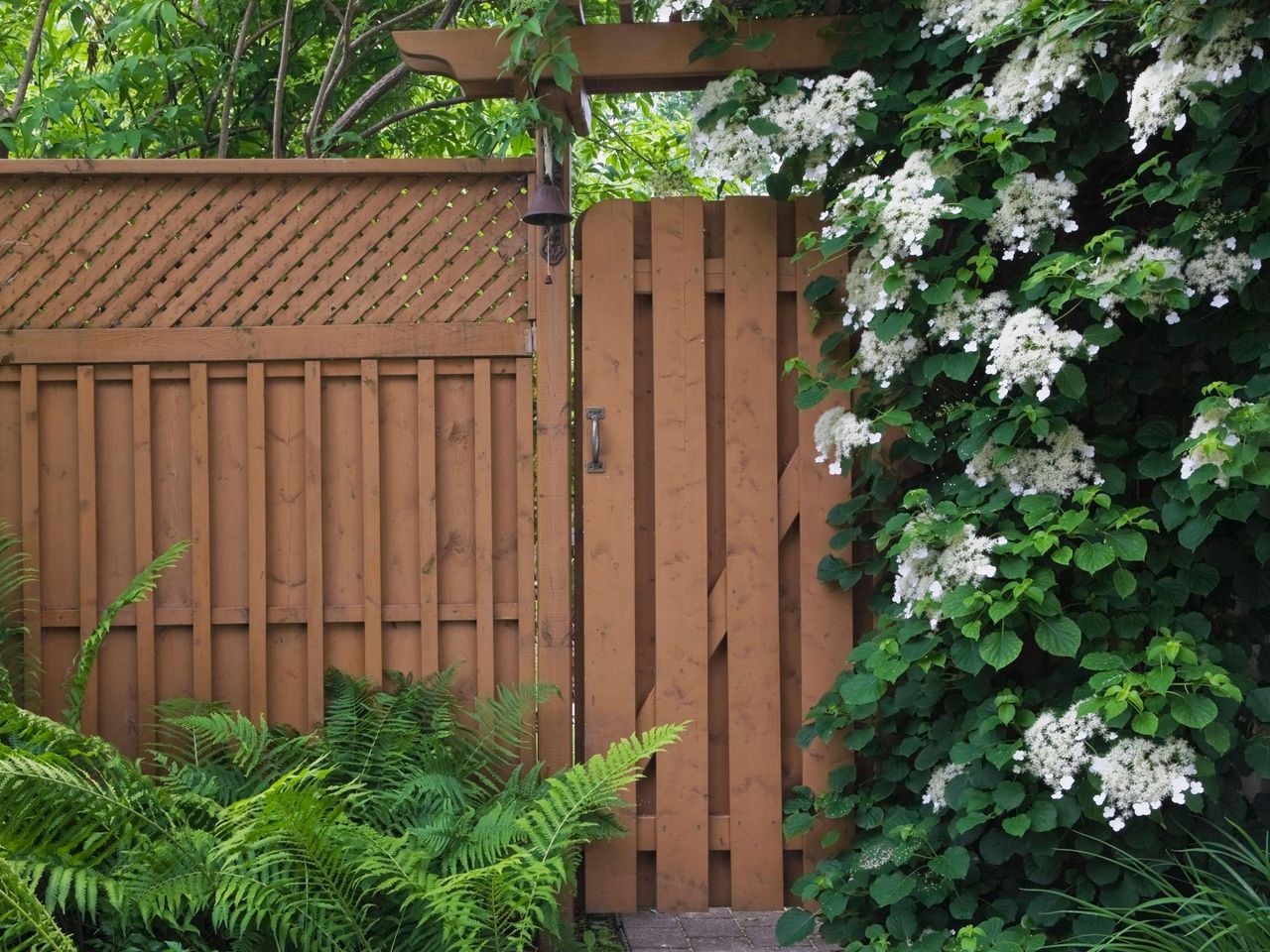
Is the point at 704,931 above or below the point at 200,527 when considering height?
below

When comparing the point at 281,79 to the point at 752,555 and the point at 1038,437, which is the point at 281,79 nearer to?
the point at 752,555

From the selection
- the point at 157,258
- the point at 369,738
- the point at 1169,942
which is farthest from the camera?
the point at 157,258

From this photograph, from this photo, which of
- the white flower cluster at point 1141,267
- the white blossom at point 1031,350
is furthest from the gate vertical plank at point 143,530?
the white flower cluster at point 1141,267

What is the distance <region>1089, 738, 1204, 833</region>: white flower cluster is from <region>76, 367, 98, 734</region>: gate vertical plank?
285 cm

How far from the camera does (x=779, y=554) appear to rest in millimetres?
3547

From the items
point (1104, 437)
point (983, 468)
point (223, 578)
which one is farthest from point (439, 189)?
point (1104, 437)

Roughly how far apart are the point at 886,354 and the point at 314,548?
5.90 feet

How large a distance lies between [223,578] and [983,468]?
89.3 inches

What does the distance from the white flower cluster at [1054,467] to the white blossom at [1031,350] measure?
0.18 m

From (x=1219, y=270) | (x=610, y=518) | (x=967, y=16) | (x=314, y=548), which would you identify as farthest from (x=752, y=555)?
(x=967, y=16)

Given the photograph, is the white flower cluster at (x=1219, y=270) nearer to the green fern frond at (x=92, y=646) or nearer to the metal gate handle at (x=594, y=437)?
the metal gate handle at (x=594, y=437)

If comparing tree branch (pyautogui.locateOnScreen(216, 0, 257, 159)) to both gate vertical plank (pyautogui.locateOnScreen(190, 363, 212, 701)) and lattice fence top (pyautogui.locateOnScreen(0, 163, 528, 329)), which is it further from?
gate vertical plank (pyautogui.locateOnScreen(190, 363, 212, 701))

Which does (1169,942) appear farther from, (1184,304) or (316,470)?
(316,470)

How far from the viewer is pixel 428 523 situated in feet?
11.4
